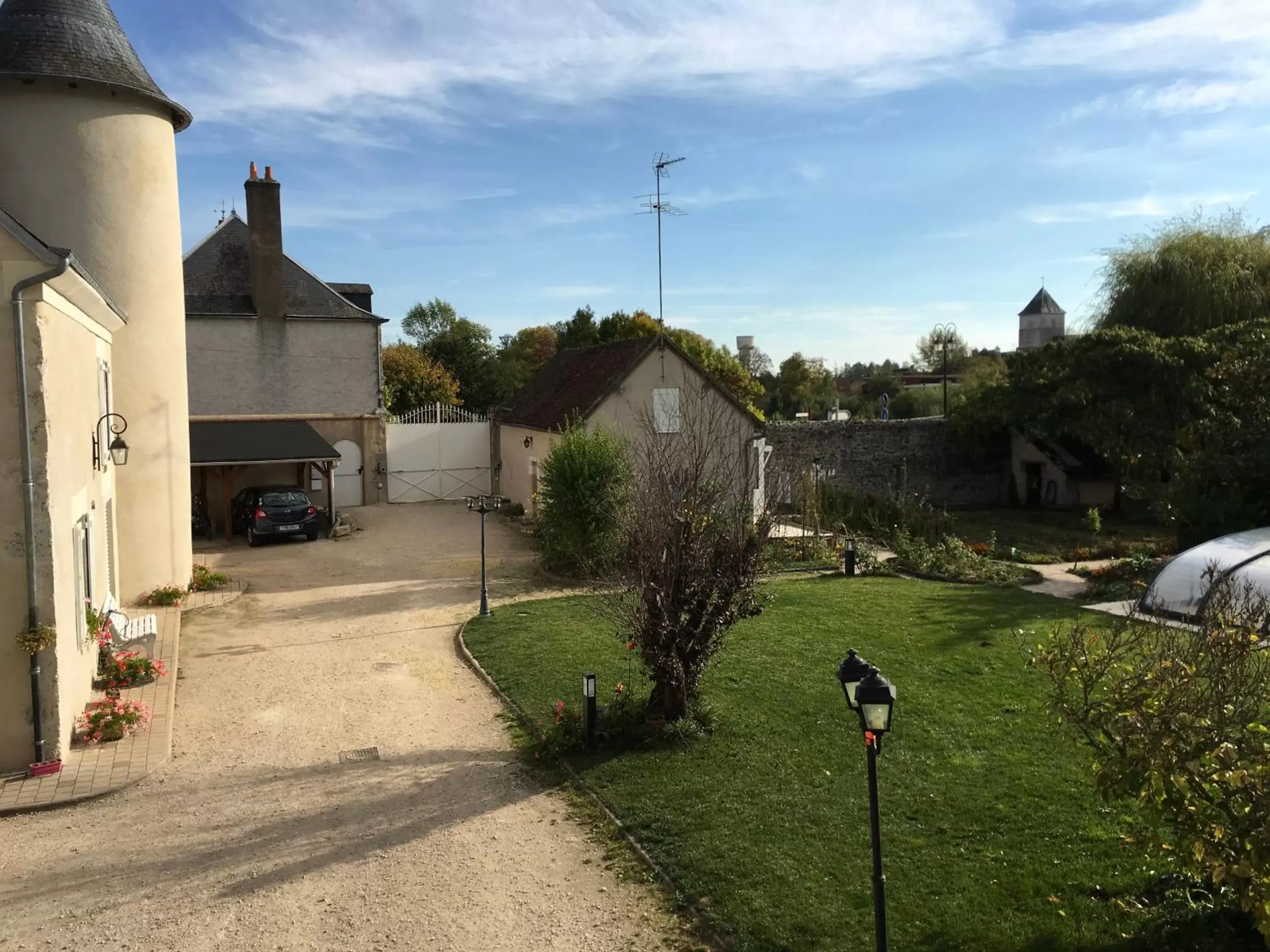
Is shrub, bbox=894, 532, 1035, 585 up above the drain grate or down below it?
above

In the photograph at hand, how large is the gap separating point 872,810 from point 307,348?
24.6 m

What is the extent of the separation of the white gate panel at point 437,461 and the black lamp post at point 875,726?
24.1 meters

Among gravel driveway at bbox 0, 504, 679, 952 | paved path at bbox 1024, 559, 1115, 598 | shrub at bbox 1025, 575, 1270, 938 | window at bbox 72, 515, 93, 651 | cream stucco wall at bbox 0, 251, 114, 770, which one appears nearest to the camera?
shrub at bbox 1025, 575, 1270, 938

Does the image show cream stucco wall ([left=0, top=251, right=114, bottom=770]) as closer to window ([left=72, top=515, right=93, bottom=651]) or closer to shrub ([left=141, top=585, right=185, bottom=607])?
window ([left=72, top=515, right=93, bottom=651])

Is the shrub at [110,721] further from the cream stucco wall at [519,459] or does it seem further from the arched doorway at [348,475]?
the arched doorway at [348,475]

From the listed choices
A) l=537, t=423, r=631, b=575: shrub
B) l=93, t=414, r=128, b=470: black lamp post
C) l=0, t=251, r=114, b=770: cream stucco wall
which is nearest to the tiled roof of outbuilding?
l=537, t=423, r=631, b=575: shrub

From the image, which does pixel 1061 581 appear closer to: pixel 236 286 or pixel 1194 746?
pixel 1194 746

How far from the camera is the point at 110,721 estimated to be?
9594mm

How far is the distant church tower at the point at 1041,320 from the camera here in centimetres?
7306

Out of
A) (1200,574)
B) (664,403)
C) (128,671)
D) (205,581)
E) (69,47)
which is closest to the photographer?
(128,671)

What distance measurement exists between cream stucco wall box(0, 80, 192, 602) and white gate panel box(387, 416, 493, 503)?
11.9 meters

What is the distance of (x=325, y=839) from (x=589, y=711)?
274cm

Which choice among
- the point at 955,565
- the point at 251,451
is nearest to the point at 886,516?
the point at 955,565

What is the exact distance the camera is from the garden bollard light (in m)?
9.21
